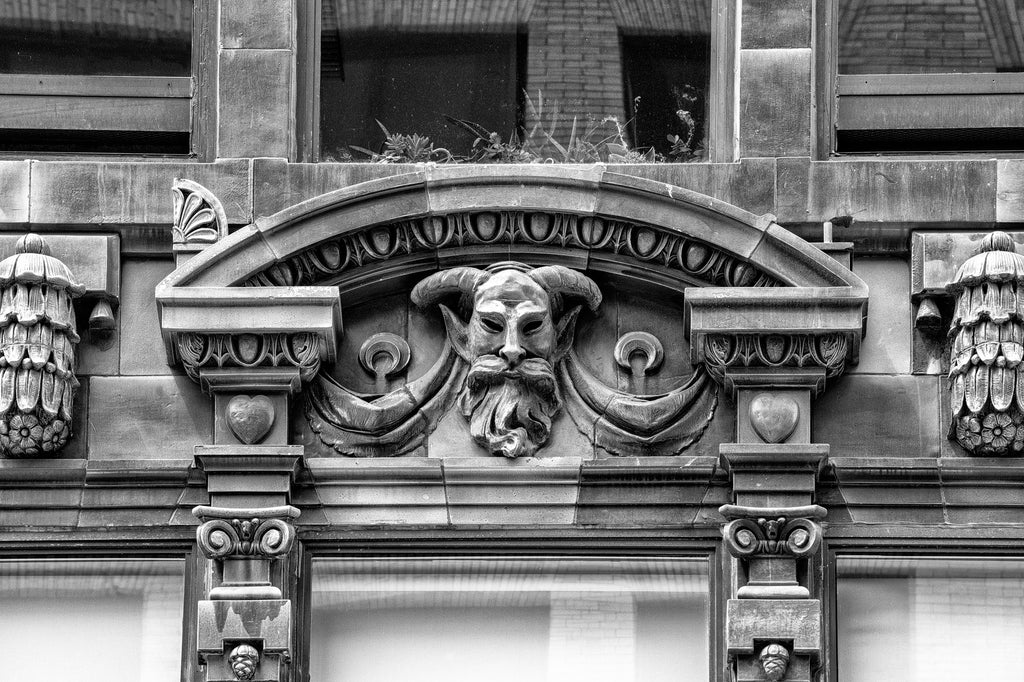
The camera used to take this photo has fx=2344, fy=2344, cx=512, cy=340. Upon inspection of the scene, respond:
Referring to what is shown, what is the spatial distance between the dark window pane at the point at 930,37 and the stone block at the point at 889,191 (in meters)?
0.98

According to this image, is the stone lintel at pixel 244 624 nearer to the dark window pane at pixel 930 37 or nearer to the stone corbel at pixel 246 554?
the stone corbel at pixel 246 554

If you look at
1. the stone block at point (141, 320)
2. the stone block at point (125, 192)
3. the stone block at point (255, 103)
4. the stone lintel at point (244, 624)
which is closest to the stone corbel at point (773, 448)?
the stone lintel at point (244, 624)

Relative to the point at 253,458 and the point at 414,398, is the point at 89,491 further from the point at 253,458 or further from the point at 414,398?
the point at 414,398

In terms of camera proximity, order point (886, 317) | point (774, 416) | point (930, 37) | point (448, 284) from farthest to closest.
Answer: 1. point (930, 37)
2. point (886, 317)
3. point (448, 284)
4. point (774, 416)

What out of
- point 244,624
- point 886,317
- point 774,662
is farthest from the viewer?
point 886,317

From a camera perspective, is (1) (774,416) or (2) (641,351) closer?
(1) (774,416)

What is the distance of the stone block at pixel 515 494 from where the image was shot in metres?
14.1

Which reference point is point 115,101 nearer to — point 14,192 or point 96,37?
point 96,37

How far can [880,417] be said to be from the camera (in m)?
14.3

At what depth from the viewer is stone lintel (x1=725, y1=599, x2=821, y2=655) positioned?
13562 mm

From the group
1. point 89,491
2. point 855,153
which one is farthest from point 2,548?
point 855,153

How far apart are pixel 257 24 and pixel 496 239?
2148 mm

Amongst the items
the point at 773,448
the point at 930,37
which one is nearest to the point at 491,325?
the point at 773,448

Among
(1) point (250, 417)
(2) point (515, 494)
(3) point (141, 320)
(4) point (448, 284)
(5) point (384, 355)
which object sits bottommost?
(2) point (515, 494)
